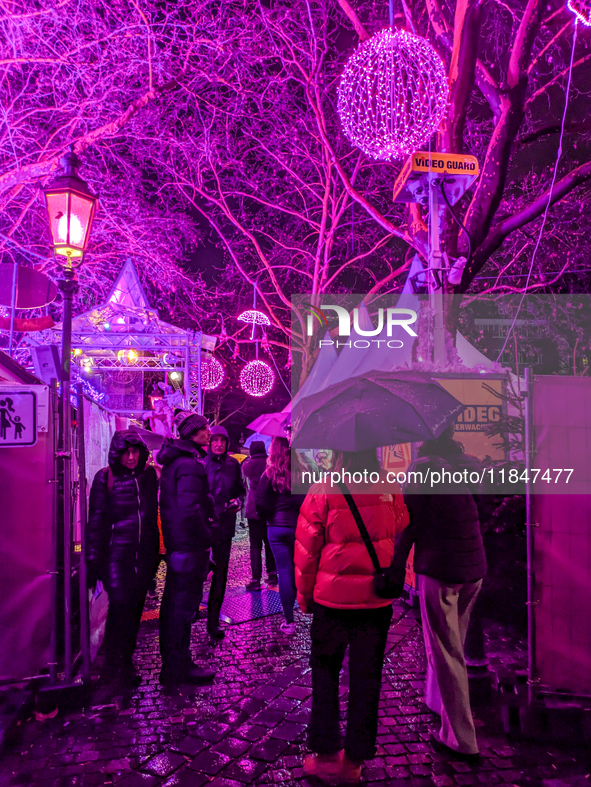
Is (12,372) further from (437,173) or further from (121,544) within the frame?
(437,173)

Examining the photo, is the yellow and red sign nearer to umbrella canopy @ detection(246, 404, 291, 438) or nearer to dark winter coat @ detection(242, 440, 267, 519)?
umbrella canopy @ detection(246, 404, 291, 438)

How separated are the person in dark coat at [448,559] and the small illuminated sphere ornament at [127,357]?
12.1 metres

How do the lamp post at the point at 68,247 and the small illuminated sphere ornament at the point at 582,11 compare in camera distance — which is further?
the lamp post at the point at 68,247

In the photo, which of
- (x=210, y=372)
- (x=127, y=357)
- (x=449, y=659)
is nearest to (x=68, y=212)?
(x=449, y=659)

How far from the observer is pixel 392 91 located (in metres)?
5.21

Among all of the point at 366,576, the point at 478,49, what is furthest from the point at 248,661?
the point at 478,49

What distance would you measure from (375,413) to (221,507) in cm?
372

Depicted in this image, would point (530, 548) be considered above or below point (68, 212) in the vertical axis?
below

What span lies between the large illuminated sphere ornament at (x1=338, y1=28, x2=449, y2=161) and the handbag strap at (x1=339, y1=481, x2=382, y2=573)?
→ 416cm

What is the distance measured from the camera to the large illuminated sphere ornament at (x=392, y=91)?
209 inches

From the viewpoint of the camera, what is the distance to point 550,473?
400cm

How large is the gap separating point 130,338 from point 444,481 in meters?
11.5

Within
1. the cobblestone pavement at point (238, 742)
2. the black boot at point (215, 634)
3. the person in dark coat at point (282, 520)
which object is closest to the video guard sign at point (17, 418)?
the cobblestone pavement at point (238, 742)

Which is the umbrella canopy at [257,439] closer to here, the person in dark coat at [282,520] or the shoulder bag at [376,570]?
the person in dark coat at [282,520]
